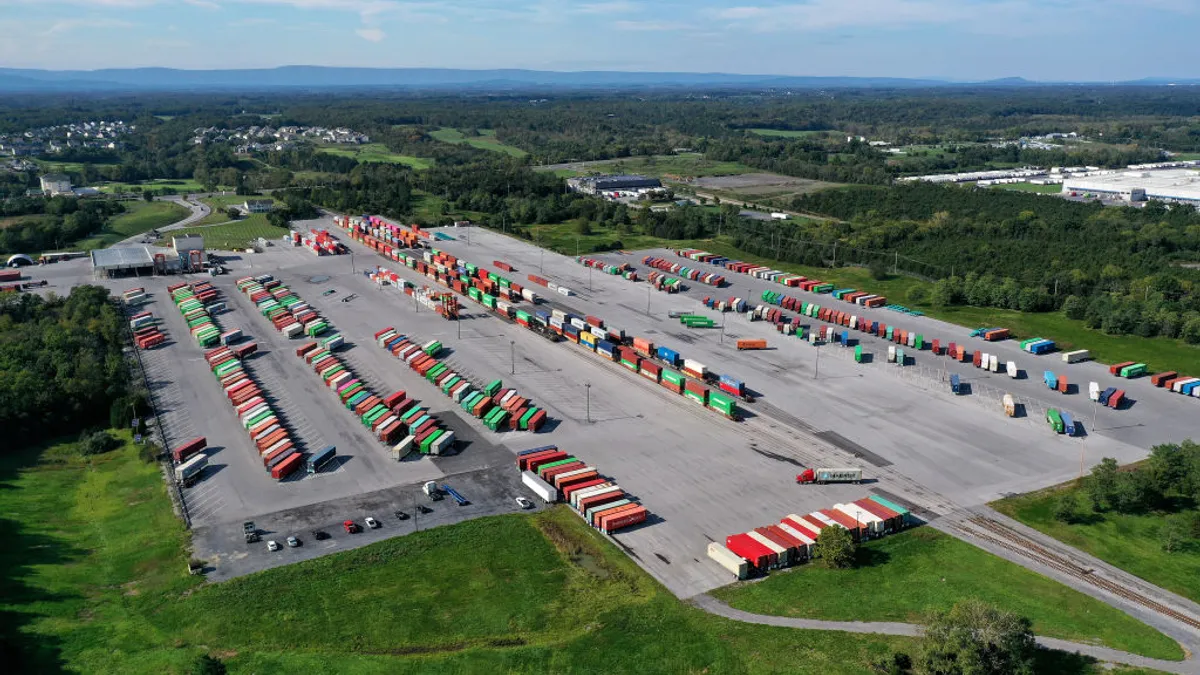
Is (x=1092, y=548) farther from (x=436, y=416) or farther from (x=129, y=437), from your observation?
(x=129, y=437)

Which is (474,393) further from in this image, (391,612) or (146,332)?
(146,332)

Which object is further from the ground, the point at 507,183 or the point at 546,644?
the point at 507,183

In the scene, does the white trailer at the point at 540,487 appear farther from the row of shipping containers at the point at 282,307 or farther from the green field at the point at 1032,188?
the green field at the point at 1032,188

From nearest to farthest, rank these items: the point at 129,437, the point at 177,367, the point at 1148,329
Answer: the point at 129,437 → the point at 177,367 → the point at 1148,329

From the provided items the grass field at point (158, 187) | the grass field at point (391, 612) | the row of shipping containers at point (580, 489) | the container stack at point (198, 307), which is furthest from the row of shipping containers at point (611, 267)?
the grass field at point (158, 187)

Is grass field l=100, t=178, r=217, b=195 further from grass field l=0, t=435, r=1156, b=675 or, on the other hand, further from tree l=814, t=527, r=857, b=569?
tree l=814, t=527, r=857, b=569

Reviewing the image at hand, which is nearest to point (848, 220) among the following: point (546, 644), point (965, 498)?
point (965, 498)

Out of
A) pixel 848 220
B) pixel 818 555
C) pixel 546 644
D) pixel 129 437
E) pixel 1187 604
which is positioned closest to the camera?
pixel 546 644

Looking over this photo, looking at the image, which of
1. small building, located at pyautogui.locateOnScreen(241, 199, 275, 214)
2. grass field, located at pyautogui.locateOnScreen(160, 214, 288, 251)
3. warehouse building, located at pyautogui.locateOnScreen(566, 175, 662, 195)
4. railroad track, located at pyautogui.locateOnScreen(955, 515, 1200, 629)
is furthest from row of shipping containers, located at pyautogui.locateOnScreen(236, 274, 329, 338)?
warehouse building, located at pyautogui.locateOnScreen(566, 175, 662, 195)
